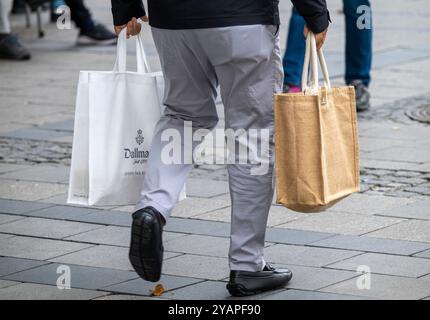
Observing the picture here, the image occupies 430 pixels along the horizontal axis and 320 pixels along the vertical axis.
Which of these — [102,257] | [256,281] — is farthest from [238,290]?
[102,257]

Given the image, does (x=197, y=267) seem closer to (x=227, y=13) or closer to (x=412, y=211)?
(x=227, y=13)

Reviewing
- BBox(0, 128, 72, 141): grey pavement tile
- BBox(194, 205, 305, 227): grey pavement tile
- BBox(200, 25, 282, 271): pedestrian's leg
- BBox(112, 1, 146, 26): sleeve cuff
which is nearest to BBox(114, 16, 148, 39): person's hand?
BBox(112, 1, 146, 26): sleeve cuff

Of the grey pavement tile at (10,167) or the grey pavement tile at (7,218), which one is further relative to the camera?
the grey pavement tile at (10,167)

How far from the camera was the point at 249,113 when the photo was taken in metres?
4.50

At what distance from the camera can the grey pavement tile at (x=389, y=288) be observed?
14.9 feet

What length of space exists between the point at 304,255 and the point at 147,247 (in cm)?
104

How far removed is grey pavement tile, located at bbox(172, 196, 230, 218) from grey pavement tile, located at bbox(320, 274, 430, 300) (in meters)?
Result: 1.46

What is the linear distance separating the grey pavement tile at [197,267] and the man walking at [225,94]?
29 cm

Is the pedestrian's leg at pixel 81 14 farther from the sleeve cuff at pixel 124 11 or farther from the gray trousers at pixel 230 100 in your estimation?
the gray trousers at pixel 230 100

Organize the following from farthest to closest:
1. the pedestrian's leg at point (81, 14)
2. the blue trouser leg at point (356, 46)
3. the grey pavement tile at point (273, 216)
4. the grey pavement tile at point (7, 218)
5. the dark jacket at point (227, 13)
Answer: the pedestrian's leg at point (81, 14)
the blue trouser leg at point (356, 46)
the grey pavement tile at point (7, 218)
the grey pavement tile at point (273, 216)
the dark jacket at point (227, 13)

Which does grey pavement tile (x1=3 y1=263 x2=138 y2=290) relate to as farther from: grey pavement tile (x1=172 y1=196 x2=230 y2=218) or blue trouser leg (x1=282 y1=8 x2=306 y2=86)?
blue trouser leg (x1=282 y1=8 x2=306 y2=86)

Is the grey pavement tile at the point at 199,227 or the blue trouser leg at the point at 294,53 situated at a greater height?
the blue trouser leg at the point at 294,53

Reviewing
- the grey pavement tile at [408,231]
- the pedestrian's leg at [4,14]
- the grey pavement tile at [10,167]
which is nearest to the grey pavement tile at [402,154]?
the grey pavement tile at [408,231]
